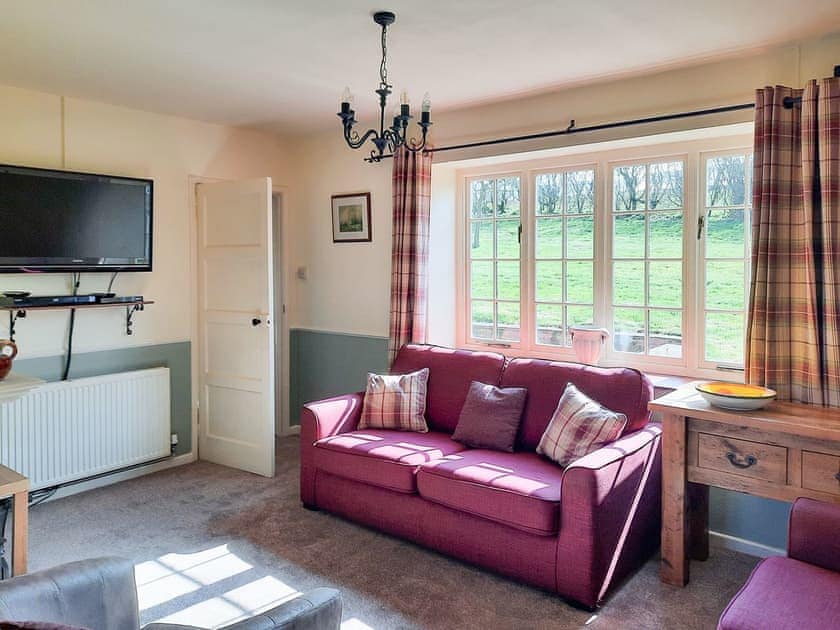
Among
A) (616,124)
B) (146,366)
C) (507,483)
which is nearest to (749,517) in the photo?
(507,483)

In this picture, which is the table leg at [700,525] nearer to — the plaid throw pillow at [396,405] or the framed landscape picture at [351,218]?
the plaid throw pillow at [396,405]

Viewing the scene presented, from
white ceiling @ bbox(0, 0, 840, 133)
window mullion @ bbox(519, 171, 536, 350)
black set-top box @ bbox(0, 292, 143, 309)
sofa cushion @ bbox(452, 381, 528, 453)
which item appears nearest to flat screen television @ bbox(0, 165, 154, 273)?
black set-top box @ bbox(0, 292, 143, 309)

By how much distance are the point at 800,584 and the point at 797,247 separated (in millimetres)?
1499

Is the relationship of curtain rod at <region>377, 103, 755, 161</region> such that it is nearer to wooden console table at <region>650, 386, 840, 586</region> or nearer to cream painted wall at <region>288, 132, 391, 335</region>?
cream painted wall at <region>288, 132, 391, 335</region>

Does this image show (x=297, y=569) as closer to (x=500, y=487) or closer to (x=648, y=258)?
(x=500, y=487)

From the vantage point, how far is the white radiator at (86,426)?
350 cm

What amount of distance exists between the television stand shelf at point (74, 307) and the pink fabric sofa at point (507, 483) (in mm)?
1399

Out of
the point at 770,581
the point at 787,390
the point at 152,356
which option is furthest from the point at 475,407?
the point at 152,356

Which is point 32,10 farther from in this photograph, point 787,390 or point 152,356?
point 787,390

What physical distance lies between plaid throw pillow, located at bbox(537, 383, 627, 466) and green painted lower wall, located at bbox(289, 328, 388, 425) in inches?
67.3

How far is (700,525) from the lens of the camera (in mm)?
2906

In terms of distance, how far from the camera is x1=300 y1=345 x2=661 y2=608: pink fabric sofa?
2475mm

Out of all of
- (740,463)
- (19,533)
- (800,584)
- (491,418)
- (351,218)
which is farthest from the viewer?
(351,218)

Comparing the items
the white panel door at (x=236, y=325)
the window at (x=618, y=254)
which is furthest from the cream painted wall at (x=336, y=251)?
the white panel door at (x=236, y=325)
